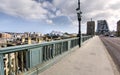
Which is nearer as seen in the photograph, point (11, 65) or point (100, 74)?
point (11, 65)

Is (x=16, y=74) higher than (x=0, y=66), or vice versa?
(x=0, y=66)

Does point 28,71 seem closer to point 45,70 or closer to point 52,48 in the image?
point 45,70

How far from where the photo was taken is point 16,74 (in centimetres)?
434

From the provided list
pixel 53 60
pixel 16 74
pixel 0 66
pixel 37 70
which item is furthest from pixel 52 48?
pixel 0 66

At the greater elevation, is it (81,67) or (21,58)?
(21,58)

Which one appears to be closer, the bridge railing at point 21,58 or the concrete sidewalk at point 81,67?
the bridge railing at point 21,58

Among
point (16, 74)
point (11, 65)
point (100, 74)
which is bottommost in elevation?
point (100, 74)

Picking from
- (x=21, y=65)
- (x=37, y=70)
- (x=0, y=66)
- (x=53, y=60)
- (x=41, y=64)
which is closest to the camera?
(x=0, y=66)

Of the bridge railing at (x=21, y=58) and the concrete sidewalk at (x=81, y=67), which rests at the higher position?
the bridge railing at (x=21, y=58)

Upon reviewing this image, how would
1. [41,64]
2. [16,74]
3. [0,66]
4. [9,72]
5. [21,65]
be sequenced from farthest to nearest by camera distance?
1. [41,64]
2. [21,65]
3. [16,74]
4. [9,72]
5. [0,66]

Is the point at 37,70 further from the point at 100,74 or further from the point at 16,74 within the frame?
the point at 100,74

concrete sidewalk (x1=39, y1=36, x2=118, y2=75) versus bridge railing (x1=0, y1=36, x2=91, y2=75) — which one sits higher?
bridge railing (x1=0, y1=36, x2=91, y2=75)

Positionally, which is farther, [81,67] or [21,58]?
[81,67]

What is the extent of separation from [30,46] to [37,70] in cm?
106
